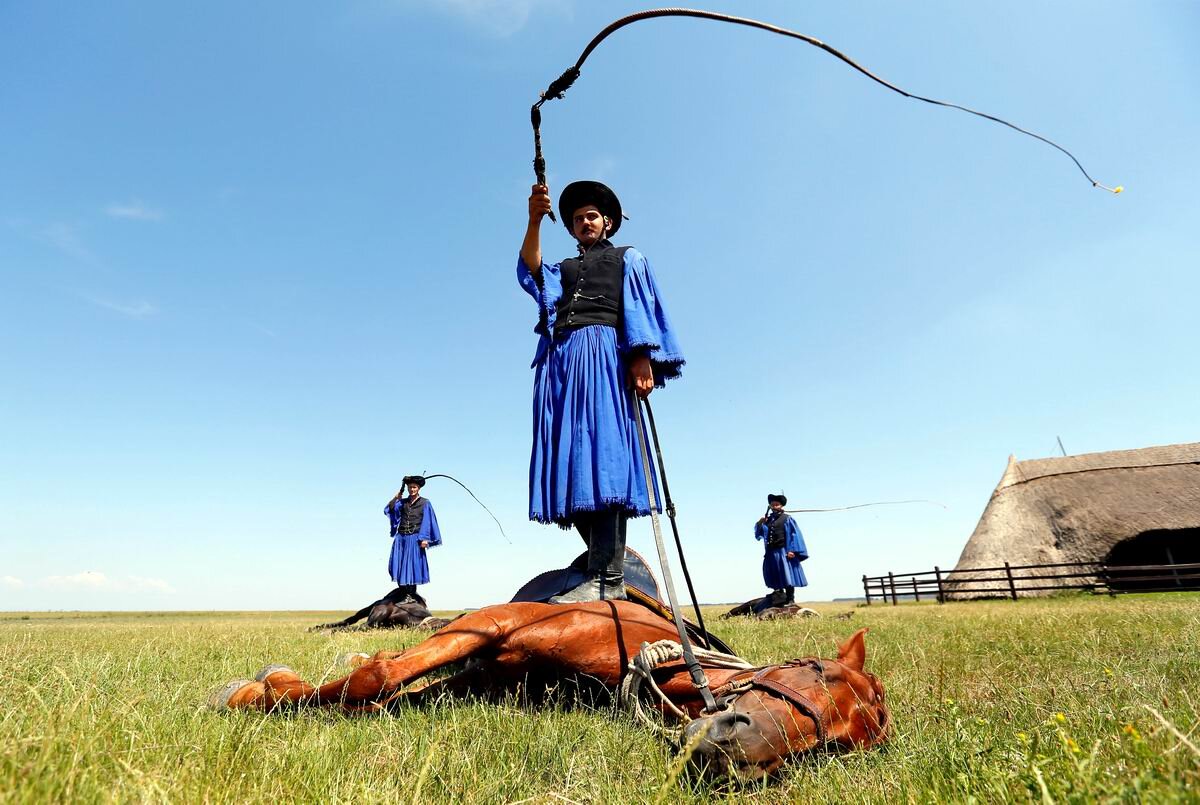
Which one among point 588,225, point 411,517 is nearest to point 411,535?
point 411,517

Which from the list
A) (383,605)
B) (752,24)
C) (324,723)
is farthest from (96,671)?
(383,605)

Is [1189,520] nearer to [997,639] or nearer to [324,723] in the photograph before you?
[997,639]

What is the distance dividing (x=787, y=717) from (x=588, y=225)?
3.47 metres

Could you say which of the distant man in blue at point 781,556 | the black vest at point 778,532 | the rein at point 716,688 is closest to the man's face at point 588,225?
the rein at point 716,688

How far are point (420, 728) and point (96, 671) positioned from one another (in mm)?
1948

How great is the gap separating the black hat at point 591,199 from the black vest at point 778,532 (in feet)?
33.8

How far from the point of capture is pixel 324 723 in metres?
2.32

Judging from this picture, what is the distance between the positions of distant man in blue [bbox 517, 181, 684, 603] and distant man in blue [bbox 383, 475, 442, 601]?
807 centimetres

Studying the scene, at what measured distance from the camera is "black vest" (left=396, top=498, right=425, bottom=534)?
1147 cm

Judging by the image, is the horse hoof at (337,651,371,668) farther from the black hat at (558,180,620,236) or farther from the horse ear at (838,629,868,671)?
the black hat at (558,180,620,236)

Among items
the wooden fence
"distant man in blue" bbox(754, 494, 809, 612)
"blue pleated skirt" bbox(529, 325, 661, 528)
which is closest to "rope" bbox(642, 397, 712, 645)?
"blue pleated skirt" bbox(529, 325, 661, 528)

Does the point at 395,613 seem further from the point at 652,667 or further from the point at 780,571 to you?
the point at 652,667

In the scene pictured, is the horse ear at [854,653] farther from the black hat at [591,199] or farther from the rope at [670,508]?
the black hat at [591,199]

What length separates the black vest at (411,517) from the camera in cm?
1147
